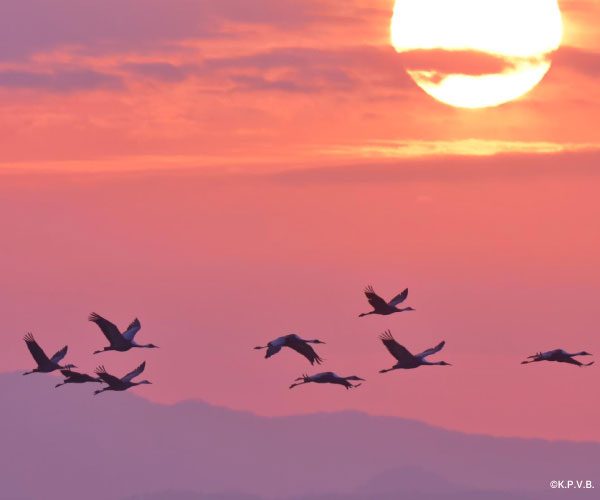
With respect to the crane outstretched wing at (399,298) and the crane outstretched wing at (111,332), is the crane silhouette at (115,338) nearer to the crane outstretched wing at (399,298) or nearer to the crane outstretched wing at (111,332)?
the crane outstretched wing at (111,332)

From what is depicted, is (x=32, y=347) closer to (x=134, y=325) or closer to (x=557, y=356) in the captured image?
(x=134, y=325)

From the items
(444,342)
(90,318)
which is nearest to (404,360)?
(444,342)

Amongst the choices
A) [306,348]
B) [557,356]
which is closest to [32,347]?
[306,348]

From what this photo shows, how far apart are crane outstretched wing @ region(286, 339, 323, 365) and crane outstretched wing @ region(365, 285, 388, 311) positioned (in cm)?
461

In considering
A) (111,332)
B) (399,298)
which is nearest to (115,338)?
(111,332)

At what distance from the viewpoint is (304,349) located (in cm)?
12888

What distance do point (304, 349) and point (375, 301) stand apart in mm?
5296

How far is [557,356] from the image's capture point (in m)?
130

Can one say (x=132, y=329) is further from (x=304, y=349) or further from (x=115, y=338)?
(x=304, y=349)

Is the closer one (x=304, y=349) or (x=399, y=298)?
(x=304, y=349)

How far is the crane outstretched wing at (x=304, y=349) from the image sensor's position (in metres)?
128

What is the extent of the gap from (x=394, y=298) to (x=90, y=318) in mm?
21018

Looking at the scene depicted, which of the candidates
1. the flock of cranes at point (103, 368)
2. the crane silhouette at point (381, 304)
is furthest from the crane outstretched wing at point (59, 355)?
the crane silhouette at point (381, 304)

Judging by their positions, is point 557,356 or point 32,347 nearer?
point 557,356
